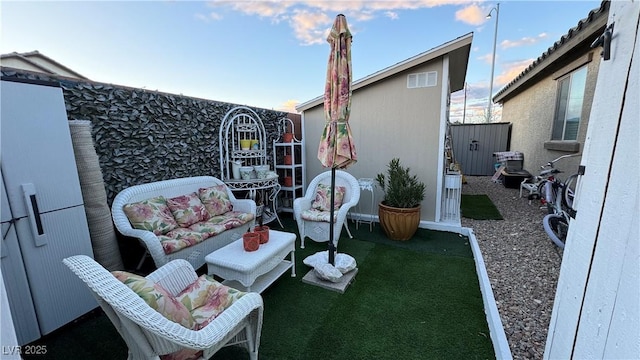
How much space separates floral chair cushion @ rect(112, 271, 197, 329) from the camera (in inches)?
51.7

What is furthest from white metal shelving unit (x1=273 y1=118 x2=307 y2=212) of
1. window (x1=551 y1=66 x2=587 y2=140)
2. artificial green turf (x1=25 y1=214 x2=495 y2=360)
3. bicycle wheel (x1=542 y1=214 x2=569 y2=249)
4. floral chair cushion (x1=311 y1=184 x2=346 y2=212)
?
window (x1=551 y1=66 x2=587 y2=140)

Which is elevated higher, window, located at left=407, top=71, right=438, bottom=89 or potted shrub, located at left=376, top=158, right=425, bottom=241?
window, located at left=407, top=71, right=438, bottom=89

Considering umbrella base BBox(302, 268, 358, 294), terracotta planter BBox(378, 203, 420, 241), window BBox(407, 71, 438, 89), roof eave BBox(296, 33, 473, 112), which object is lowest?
umbrella base BBox(302, 268, 358, 294)

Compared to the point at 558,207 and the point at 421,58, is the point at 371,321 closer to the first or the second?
the point at 558,207

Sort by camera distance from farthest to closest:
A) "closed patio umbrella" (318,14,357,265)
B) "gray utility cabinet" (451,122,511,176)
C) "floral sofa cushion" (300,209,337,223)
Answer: "gray utility cabinet" (451,122,511,176) < "floral sofa cushion" (300,209,337,223) < "closed patio umbrella" (318,14,357,265)

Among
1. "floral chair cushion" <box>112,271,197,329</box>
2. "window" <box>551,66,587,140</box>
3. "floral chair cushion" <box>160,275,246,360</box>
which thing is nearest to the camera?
"floral chair cushion" <box>112,271,197,329</box>

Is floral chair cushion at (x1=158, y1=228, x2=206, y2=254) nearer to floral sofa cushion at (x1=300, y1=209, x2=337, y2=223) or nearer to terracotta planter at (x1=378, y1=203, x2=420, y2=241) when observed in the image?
floral sofa cushion at (x1=300, y1=209, x2=337, y2=223)

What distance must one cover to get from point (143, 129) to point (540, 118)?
27.5 ft

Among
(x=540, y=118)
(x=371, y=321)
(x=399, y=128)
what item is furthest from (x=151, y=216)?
(x=540, y=118)

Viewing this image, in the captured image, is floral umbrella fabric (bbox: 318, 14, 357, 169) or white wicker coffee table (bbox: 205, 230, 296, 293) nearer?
white wicker coffee table (bbox: 205, 230, 296, 293)

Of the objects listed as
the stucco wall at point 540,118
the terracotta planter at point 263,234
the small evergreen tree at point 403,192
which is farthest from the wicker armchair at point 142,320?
the stucco wall at point 540,118

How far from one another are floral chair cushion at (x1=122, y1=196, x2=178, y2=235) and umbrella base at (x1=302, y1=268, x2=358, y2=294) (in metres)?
1.64

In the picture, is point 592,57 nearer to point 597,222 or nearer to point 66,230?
point 597,222

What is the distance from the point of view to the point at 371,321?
2.28 metres
